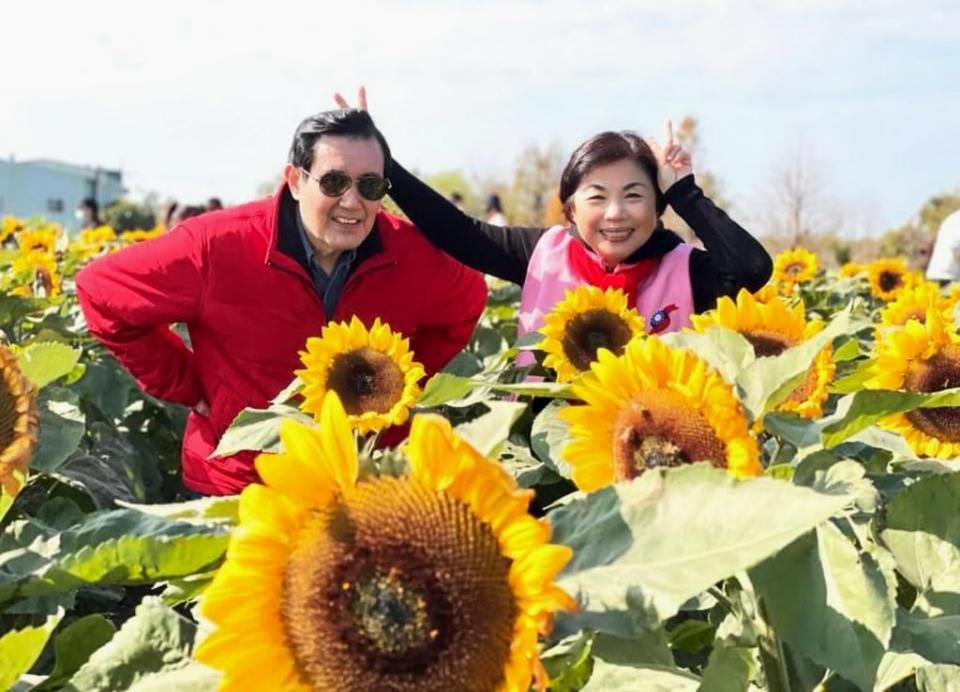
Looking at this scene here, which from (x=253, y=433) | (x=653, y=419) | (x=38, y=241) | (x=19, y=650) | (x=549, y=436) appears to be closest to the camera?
(x=19, y=650)

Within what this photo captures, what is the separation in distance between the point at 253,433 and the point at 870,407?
82 centimetres

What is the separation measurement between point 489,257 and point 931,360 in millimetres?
1308

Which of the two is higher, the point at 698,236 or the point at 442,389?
the point at 698,236

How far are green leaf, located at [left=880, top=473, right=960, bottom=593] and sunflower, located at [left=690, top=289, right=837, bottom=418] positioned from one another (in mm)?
268

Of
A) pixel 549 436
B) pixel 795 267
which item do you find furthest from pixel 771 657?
pixel 795 267

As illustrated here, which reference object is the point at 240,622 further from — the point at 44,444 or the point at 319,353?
the point at 319,353

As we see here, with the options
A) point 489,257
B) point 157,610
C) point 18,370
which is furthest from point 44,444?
point 489,257

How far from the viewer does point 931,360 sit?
1.74 m

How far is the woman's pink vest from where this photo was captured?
254 cm

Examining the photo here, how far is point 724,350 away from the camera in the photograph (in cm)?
130

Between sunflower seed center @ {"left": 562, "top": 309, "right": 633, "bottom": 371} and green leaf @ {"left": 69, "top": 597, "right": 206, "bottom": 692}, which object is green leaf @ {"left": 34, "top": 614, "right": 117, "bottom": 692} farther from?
sunflower seed center @ {"left": 562, "top": 309, "right": 633, "bottom": 371}

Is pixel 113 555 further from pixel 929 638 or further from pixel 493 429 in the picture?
pixel 929 638

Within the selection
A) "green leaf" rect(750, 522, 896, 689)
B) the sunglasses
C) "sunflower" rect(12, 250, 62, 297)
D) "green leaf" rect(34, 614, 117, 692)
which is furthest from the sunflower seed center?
"sunflower" rect(12, 250, 62, 297)

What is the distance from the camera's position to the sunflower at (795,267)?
6.11 metres
